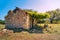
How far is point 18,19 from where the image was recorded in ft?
68.1

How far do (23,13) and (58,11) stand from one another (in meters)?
20.9

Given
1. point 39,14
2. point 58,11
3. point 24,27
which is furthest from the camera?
point 58,11

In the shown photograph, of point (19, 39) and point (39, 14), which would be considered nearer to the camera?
point (19, 39)

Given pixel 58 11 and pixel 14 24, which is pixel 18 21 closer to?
pixel 14 24

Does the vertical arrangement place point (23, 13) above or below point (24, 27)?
above

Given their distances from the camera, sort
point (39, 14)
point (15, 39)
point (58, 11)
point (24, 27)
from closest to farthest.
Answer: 1. point (15, 39)
2. point (24, 27)
3. point (39, 14)
4. point (58, 11)

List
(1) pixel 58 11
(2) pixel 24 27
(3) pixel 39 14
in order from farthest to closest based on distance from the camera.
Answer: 1. (1) pixel 58 11
2. (3) pixel 39 14
3. (2) pixel 24 27

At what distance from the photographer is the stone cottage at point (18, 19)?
20391mm

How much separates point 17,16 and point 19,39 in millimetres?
10056

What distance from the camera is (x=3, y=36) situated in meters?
11.5

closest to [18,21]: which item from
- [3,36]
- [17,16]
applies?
[17,16]

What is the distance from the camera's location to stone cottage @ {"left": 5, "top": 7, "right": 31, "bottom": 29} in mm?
20391

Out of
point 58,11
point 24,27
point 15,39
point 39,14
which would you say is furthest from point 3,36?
point 58,11

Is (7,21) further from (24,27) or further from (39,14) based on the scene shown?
(39,14)
